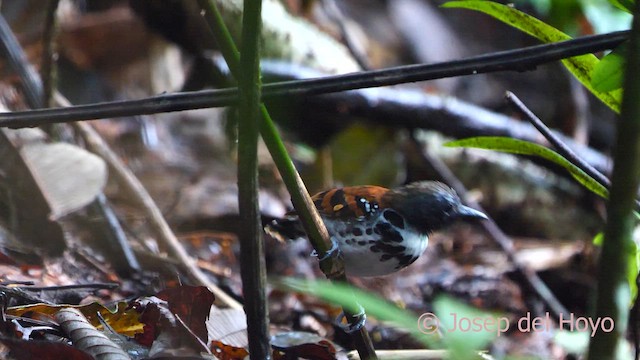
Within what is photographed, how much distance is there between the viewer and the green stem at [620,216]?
0.90 meters

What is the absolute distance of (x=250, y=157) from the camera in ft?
4.14

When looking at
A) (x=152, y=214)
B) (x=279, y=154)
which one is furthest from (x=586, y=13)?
(x=279, y=154)

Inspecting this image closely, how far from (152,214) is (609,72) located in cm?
185

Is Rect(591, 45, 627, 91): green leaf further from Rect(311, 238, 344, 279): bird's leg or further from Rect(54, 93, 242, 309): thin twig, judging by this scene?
Rect(54, 93, 242, 309): thin twig

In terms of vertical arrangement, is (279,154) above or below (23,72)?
above

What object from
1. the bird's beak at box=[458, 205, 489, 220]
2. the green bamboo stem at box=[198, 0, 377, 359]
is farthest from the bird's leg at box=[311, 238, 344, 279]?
the bird's beak at box=[458, 205, 489, 220]

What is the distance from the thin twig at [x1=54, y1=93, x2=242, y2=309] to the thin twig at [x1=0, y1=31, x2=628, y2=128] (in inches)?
45.4

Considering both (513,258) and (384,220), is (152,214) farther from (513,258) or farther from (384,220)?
(513,258)

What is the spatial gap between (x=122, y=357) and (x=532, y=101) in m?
5.86

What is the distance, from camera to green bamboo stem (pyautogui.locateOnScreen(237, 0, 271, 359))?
1.23m

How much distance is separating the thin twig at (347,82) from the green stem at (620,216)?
0.37 metres

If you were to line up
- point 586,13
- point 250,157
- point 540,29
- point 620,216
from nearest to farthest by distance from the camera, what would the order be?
point 620,216
point 250,157
point 540,29
point 586,13

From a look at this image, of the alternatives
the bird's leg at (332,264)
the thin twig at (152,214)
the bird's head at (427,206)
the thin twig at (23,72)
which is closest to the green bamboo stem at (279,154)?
the bird's leg at (332,264)

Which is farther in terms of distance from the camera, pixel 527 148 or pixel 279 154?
pixel 527 148
